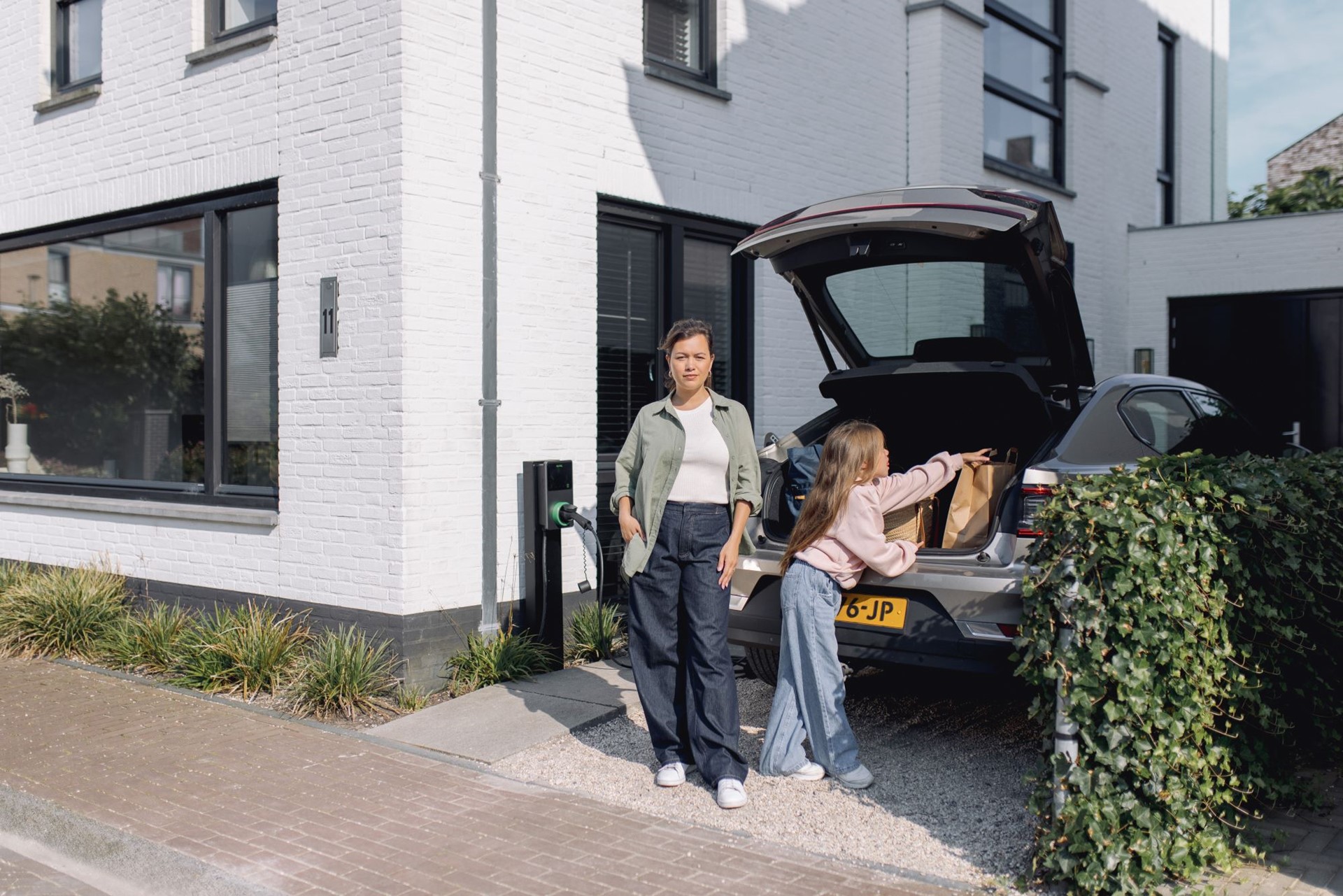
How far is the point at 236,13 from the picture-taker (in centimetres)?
782

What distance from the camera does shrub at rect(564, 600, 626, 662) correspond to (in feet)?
23.0

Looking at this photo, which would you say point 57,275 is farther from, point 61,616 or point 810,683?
point 810,683

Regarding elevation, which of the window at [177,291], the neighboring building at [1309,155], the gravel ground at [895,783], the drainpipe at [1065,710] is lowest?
the gravel ground at [895,783]

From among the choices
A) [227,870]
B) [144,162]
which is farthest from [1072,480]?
[144,162]

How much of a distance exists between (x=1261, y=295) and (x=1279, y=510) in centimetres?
906

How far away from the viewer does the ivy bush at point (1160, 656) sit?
140 inches

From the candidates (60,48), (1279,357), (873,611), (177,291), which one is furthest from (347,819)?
(1279,357)

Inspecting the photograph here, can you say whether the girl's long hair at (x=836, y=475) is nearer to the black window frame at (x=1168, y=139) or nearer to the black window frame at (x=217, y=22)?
the black window frame at (x=217, y=22)

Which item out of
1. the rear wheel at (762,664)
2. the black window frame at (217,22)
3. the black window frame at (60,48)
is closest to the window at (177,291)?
the black window frame at (217,22)

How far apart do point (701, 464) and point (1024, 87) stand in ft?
28.1

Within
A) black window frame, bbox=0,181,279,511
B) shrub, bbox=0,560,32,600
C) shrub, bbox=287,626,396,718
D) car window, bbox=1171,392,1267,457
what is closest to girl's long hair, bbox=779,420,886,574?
car window, bbox=1171,392,1267,457

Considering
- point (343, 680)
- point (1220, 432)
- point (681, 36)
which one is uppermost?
point (681, 36)

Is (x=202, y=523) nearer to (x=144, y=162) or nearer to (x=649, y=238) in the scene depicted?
(x=144, y=162)

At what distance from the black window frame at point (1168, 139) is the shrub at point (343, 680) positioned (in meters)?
12.1
